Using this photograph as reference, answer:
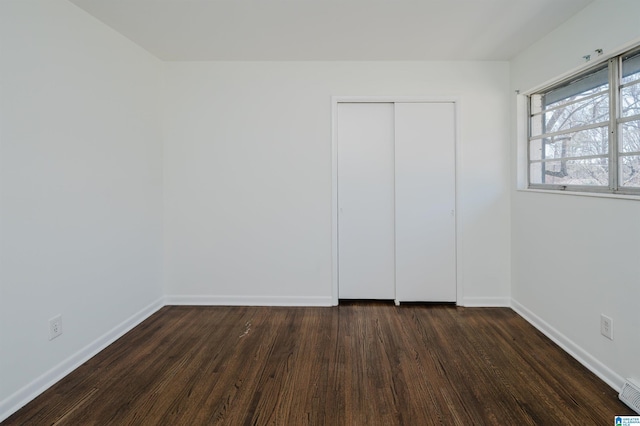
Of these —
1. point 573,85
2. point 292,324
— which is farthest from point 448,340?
point 573,85

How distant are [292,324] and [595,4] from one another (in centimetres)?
319

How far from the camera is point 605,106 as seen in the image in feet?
7.00

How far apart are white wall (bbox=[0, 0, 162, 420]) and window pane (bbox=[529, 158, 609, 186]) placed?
11.7ft

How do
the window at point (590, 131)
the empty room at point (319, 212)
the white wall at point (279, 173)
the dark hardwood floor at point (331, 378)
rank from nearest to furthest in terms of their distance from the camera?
the dark hardwood floor at point (331, 378) < the empty room at point (319, 212) < the window at point (590, 131) < the white wall at point (279, 173)

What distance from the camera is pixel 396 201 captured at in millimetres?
3199

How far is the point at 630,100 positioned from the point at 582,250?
987mm

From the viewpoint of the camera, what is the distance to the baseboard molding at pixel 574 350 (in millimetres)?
1905

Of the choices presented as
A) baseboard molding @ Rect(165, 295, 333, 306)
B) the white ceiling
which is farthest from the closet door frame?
the white ceiling

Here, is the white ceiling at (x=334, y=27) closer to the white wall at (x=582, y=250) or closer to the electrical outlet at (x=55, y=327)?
the white wall at (x=582, y=250)

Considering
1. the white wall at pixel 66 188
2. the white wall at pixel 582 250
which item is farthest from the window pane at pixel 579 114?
the white wall at pixel 66 188

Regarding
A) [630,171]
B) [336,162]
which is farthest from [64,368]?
[630,171]

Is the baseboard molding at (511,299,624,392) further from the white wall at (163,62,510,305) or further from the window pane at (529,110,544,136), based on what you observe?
the window pane at (529,110,544,136)

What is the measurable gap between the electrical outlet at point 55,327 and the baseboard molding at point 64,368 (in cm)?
20

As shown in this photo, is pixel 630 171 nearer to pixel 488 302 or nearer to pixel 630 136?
pixel 630 136
